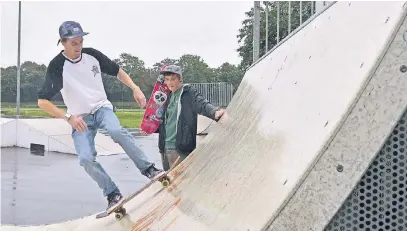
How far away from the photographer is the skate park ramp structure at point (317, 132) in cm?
181

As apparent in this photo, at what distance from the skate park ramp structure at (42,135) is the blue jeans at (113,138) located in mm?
8891

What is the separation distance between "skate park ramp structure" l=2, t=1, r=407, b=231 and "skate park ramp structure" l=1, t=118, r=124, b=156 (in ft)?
35.6

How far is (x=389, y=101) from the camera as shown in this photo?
71.5 inches

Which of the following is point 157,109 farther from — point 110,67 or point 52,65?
point 52,65

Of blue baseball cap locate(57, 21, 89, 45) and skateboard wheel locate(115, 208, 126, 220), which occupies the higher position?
blue baseball cap locate(57, 21, 89, 45)

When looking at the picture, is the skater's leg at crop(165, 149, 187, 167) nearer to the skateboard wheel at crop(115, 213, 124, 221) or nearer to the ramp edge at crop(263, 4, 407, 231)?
the skateboard wheel at crop(115, 213, 124, 221)

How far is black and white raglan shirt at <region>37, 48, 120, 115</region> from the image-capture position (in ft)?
15.5

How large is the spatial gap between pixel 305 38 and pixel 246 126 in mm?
713

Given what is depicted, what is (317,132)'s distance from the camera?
1979 mm

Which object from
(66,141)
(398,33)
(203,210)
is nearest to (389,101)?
(398,33)

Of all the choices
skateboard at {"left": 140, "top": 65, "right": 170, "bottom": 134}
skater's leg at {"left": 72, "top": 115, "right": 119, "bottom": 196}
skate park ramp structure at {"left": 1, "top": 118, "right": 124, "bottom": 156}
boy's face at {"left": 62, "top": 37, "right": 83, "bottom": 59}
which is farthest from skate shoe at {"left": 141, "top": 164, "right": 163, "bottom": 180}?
skate park ramp structure at {"left": 1, "top": 118, "right": 124, "bottom": 156}

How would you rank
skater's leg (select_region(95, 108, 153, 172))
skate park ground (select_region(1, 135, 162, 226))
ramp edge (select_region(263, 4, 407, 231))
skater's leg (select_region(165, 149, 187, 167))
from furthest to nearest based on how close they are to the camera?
skate park ground (select_region(1, 135, 162, 226))
skater's leg (select_region(165, 149, 187, 167))
skater's leg (select_region(95, 108, 153, 172))
ramp edge (select_region(263, 4, 407, 231))

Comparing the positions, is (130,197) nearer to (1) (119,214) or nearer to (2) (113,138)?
(1) (119,214)

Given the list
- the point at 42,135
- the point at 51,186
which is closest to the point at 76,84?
the point at 51,186
